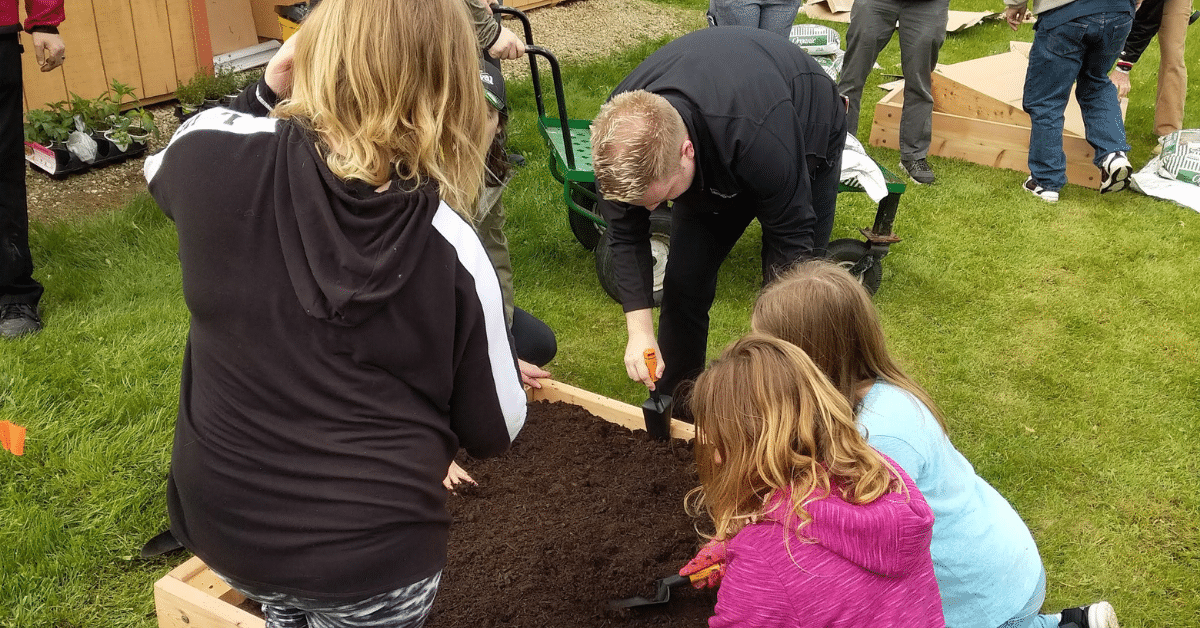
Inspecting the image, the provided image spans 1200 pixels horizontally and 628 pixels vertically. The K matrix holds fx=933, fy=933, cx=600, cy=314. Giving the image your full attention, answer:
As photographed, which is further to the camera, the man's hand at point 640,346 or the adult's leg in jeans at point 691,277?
the adult's leg in jeans at point 691,277

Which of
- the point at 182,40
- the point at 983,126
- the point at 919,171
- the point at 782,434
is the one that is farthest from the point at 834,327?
the point at 182,40

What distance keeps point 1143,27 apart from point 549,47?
4.40 metres

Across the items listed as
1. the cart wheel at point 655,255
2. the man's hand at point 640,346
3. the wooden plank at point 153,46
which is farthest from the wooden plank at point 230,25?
the man's hand at point 640,346

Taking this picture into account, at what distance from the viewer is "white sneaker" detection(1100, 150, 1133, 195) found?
18.4ft

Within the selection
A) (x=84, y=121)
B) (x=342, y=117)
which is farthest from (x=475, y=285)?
(x=84, y=121)

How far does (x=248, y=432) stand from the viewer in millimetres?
1459

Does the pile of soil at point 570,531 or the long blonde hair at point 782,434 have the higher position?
the long blonde hair at point 782,434

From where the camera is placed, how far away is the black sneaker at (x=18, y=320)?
354cm

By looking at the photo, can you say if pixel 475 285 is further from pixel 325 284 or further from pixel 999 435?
pixel 999 435

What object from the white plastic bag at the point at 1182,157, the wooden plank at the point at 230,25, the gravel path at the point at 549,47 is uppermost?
the wooden plank at the point at 230,25

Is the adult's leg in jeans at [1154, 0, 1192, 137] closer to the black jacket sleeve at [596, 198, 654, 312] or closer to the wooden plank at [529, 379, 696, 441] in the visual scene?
the wooden plank at [529, 379, 696, 441]

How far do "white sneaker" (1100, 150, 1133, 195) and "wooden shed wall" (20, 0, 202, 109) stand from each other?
560 centimetres

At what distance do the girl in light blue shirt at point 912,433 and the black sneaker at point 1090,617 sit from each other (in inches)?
15.6

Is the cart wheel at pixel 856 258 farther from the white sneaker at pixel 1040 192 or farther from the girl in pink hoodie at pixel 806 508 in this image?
the girl in pink hoodie at pixel 806 508
